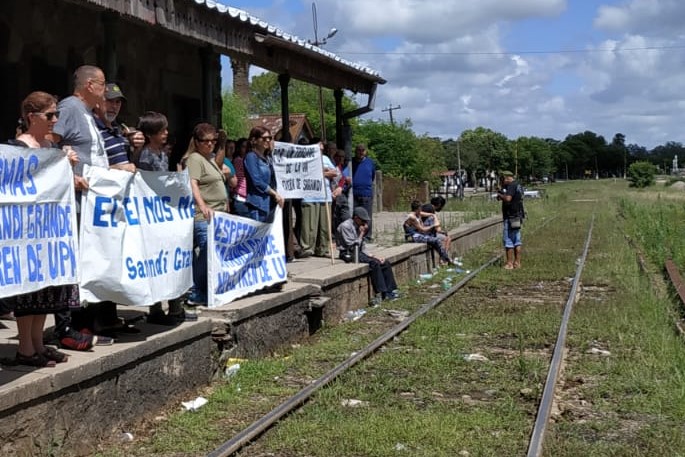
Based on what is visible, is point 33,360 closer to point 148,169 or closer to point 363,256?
point 148,169

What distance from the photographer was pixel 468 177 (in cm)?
11712

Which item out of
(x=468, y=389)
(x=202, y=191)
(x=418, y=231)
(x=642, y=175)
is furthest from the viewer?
(x=642, y=175)

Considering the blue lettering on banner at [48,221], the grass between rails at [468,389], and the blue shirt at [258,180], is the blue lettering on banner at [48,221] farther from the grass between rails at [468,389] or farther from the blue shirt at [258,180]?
the blue shirt at [258,180]

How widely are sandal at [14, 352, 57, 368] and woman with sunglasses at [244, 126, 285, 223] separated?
14.2 ft

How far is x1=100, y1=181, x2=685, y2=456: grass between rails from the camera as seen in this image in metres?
5.60

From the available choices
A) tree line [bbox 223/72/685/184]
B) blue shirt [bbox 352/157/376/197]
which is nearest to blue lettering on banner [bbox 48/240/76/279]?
blue shirt [bbox 352/157/376/197]

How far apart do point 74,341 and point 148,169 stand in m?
1.69

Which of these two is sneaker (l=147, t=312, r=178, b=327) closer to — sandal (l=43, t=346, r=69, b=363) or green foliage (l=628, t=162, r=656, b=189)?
sandal (l=43, t=346, r=69, b=363)

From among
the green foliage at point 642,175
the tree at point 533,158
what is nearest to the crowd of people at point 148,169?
the green foliage at point 642,175

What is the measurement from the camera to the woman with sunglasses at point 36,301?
5.23 metres

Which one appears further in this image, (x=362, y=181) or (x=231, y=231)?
(x=362, y=181)

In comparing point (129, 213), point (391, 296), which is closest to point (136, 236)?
point (129, 213)

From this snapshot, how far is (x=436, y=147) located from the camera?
71.4m

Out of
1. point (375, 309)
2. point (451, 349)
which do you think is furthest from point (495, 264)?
point (451, 349)
